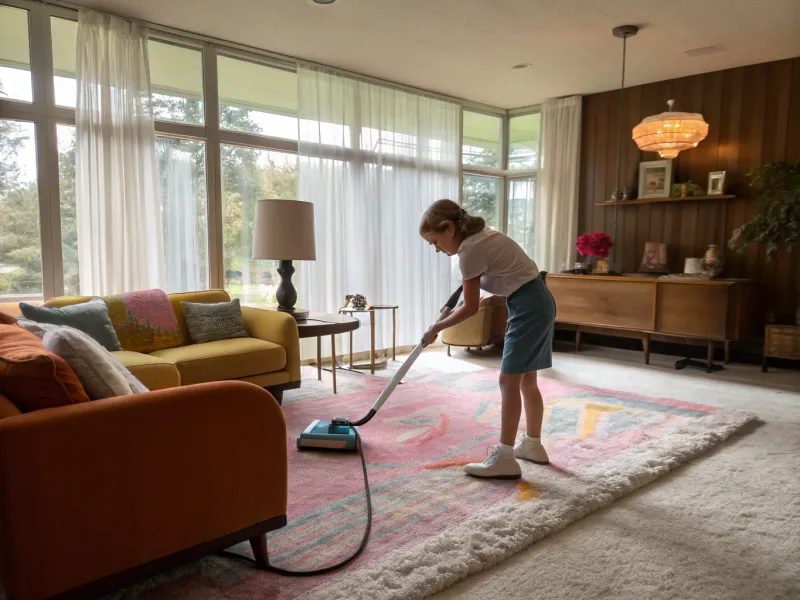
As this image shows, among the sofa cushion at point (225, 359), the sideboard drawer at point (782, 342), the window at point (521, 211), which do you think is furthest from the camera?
the window at point (521, 211)

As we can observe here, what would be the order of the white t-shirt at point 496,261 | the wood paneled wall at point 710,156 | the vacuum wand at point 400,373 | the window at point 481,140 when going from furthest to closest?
the window at point 481,140 < the wood paneled wall at point 710,156 < the vacuum wand at point 400,373 < the white t-shirt at point 496,261

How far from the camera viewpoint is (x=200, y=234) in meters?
4.27

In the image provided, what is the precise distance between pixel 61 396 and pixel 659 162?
520cm

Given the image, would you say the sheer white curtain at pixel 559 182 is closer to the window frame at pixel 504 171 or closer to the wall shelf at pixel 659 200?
the window frame at pixel 504 171

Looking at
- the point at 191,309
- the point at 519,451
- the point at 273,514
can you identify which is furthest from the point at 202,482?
the point at 191,309

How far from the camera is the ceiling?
3600 millimetres

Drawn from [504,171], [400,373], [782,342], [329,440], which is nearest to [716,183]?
[782,342]

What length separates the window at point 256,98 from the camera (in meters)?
4.40

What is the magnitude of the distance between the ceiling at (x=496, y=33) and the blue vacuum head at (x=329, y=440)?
2.55 m

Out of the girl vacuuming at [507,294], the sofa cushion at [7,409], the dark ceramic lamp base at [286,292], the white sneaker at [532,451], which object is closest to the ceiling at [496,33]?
the dark ceramic lamp base at [286,292]

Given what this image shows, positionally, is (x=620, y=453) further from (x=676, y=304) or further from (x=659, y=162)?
(x=659, y=162)

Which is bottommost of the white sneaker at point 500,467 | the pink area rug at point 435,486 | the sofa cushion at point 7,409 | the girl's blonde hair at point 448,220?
the pink area rug at point 435,486

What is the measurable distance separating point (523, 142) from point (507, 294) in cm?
443

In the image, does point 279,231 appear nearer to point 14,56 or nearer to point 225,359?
point 225,359
